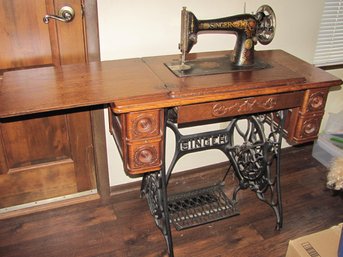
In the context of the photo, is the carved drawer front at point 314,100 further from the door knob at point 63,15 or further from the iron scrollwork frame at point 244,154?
the door knob at point 63,15

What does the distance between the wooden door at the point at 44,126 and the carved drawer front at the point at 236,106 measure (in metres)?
0.64

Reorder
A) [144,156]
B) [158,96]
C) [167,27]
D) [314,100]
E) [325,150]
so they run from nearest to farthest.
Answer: [158,96]
[144,156]
[314,100]
[167,27]
[325,150]

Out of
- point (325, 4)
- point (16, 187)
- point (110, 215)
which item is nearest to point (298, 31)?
point (325, 4)

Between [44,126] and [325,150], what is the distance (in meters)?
1.89

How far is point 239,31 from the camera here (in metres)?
1.66

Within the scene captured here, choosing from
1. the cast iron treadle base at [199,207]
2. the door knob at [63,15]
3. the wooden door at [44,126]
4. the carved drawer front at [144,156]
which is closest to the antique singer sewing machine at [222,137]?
the cast iron treadle base at [199,207]

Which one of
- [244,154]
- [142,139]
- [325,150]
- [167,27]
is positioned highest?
[167,27]

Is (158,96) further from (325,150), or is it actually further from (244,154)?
(325,150)

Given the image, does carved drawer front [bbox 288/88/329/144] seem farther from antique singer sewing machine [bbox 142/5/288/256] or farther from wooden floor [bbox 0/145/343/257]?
wooden floor [bbox 0/145/343/257]

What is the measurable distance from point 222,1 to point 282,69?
1.81 ft

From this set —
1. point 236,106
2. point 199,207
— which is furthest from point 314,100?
point 199,207

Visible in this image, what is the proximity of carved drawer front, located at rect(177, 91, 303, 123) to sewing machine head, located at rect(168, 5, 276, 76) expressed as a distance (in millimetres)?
195

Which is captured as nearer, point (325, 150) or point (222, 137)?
point (222, 137)

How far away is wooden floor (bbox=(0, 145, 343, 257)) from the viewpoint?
1.87 meters
